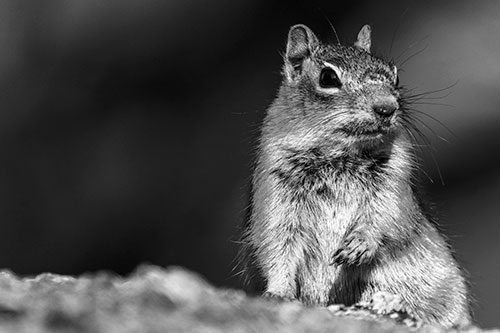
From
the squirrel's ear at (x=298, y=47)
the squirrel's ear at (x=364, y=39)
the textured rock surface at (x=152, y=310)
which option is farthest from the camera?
the squirrel's ear at (x=364, y=39)

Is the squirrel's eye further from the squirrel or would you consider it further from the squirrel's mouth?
the squirrel's mouth

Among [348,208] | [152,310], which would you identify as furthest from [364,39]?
[152,310]

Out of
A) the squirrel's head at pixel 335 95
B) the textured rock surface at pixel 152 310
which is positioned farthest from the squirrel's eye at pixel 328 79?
the textured rock surface at pixel 152 310

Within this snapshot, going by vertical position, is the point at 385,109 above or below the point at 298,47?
below

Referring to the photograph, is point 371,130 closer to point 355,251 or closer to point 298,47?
point 355,251

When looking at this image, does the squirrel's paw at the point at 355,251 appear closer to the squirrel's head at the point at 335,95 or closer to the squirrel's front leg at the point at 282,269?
the squirrel's front leg at the point at 282,269

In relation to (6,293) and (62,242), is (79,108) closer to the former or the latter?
(62,242)

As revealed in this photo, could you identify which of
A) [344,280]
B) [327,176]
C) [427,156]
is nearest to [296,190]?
[327,176]
